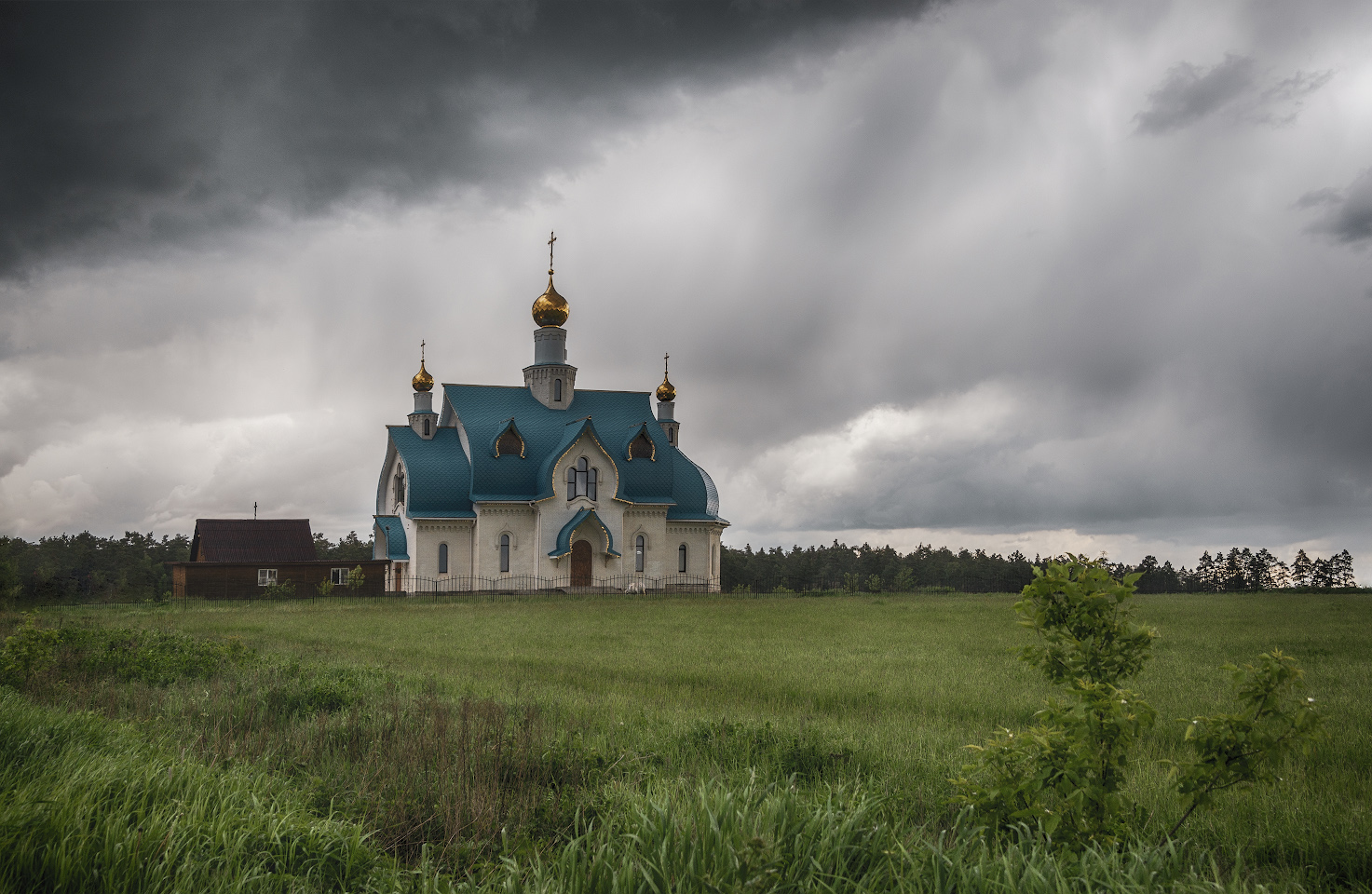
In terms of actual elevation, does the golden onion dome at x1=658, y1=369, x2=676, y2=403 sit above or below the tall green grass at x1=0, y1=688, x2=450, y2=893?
above

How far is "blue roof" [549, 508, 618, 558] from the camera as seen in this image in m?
39.6

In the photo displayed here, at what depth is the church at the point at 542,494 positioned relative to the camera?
3981 centimetres

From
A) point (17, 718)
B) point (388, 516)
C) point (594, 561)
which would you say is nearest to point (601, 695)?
point (17, 718)

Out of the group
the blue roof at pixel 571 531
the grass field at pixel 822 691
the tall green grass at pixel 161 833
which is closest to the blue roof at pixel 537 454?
the blue roof at pixel 571 531

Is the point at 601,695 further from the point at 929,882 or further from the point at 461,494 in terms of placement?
the point at 461,494

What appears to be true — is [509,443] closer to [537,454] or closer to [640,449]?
[537,454]

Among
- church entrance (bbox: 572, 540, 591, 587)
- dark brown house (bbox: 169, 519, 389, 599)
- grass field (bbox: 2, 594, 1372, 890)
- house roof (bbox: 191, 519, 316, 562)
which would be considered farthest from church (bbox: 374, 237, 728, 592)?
grass field (bbox: 2, 594, 1372, 890)

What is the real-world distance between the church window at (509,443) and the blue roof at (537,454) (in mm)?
285

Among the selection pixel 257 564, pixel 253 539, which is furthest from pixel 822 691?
pixel 253 539

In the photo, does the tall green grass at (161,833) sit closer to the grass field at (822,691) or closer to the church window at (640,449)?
the grass field at (822,691)

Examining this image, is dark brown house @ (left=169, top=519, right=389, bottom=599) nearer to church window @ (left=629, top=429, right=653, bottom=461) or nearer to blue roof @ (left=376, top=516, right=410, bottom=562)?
blue roof @ (left=376, top=516, right=410, bottom=562)

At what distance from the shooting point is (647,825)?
406cm

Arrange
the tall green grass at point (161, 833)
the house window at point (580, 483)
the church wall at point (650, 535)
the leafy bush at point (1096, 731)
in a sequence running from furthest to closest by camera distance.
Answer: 1. the church wall at point (650, 535)
2. the house window at point (580, 483)
3. the tall green grass at point (161, 833)
4. the leafy bush at point (1096, 731)

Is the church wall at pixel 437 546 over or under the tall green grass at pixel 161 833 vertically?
over
